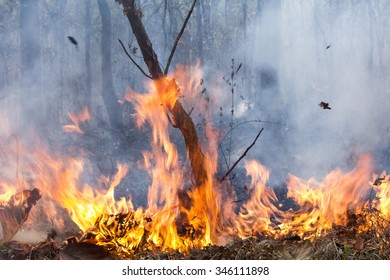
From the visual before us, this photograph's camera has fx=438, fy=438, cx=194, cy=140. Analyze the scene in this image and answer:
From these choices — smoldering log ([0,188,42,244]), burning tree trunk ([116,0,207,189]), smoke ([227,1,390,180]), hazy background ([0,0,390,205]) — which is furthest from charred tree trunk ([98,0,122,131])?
burning tree trunk ([116,0,207,189])

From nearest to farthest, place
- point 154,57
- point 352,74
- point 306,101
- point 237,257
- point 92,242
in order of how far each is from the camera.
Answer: point 237,257 → point 92,242 → point 154,57 → point 352,74 → point 306,101

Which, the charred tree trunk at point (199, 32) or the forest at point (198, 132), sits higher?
the charred tree trunk at point (199, 32)

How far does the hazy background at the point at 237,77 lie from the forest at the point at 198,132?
5 cm

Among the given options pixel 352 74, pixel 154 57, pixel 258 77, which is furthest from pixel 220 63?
pixel 154 57

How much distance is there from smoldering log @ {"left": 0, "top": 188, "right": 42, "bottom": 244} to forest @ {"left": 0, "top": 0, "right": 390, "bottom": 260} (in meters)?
0.01

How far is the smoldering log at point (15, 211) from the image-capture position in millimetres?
5723

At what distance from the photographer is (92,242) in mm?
4688

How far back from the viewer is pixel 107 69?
44.4 feet

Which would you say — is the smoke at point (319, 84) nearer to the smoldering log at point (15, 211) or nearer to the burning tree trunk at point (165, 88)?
the burning tree trunk at point (165, 88)

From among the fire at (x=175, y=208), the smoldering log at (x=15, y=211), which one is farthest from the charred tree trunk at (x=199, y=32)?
the smoldering log at (x=15, y=211)

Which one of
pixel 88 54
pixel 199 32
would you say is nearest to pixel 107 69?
pixel 88 54

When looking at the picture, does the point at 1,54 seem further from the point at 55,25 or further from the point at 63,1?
the point at 63,1

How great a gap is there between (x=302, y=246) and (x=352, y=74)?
7890 millimetres

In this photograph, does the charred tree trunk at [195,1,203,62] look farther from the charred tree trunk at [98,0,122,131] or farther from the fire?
the fire
